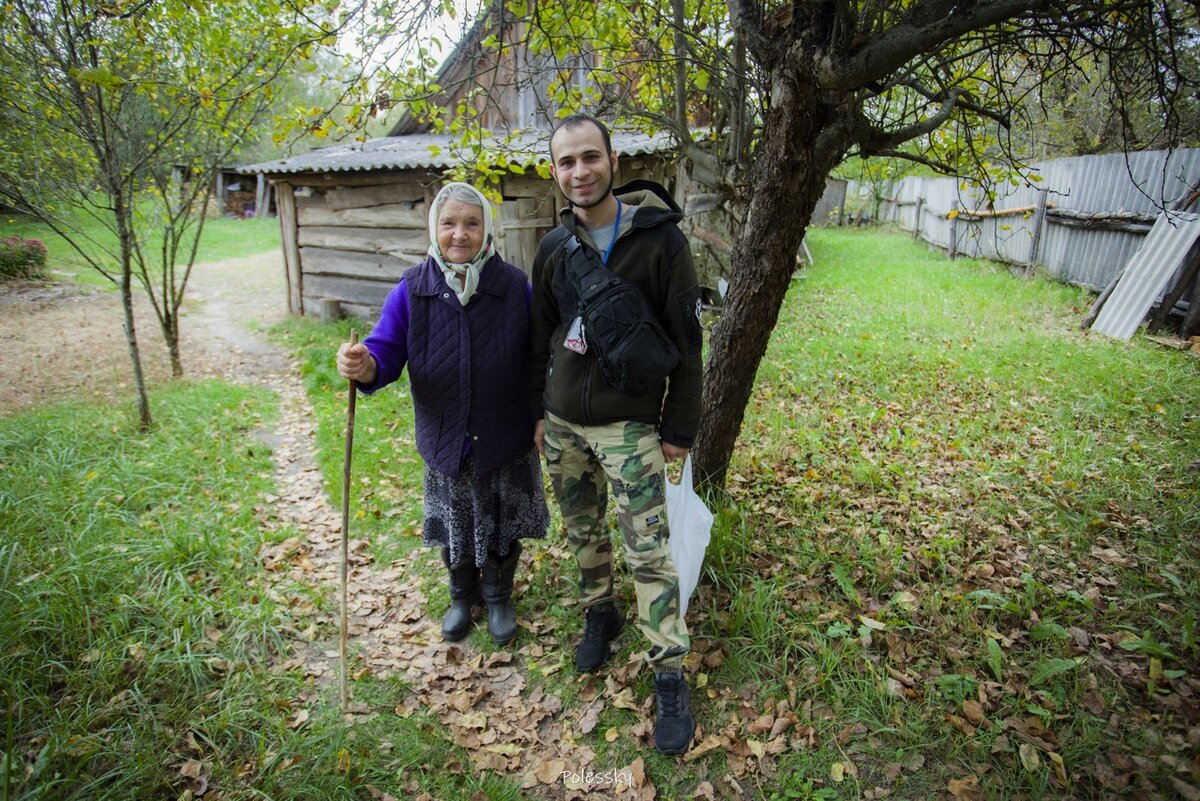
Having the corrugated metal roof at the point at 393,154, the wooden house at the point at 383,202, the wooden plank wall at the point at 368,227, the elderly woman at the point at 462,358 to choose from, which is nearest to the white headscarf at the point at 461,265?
the elderly woman at the point at 462,358

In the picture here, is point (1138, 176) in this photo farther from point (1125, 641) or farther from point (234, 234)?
point (234, 234)

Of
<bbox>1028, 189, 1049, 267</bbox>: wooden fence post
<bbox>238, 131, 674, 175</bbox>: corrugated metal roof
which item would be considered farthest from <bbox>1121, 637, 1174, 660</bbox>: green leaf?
<bbox>1028, 189, 1049, 267</bbox>: wooden fence post

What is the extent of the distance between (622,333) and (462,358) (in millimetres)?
791

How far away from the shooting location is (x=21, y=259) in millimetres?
11727

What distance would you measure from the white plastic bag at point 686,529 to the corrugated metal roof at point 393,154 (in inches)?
195

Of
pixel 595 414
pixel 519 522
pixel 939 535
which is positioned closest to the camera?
pixel 595 414

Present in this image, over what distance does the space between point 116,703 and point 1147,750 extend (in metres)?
4.07

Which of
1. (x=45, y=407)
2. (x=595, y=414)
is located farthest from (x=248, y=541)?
(x=45, y=407)

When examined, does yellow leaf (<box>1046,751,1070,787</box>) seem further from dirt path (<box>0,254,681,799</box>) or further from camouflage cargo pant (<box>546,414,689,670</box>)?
dirt path (<box>0,254,681,799</box>)

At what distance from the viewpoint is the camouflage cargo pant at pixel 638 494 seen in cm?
248

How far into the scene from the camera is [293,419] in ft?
20.9

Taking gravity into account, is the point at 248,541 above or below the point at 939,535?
below

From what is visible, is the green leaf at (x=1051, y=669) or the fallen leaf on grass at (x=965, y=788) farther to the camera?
the green leaf at (x=1051, y=669)

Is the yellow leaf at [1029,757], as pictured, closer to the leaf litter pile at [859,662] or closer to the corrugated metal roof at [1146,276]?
the leaf litter pile at [859,662]
